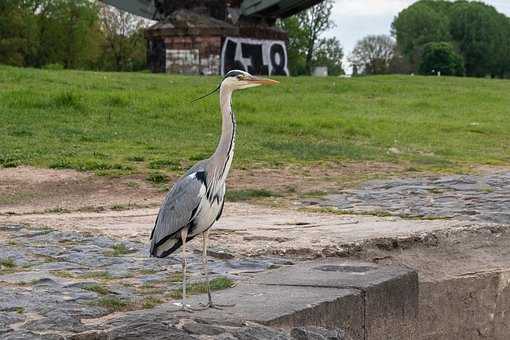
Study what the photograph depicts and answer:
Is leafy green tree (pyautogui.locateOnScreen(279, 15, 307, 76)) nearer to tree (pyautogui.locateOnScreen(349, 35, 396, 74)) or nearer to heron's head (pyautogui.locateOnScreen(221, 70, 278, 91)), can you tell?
tree (pyautogui.locateOnScreen(349, 35, 396, 74))

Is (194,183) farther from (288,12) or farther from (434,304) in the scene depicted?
(288,12)

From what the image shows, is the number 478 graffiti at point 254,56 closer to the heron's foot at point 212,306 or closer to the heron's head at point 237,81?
the heron's head at point 237,81

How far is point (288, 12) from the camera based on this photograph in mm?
42500

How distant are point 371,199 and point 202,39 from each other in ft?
91.5

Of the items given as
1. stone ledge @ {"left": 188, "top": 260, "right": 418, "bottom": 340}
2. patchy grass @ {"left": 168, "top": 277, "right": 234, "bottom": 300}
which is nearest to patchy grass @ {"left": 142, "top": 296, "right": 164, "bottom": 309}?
patchy grass @ {"left": 168, "top": 277, "right": 234, "bottom": 300}

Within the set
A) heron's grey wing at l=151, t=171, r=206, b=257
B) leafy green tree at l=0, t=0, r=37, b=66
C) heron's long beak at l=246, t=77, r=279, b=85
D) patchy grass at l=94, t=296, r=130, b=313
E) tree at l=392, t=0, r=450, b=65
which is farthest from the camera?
tree at l=392, t=0, r=450, b=65

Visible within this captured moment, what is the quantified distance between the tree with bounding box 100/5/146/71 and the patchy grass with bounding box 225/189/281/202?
51374 mm

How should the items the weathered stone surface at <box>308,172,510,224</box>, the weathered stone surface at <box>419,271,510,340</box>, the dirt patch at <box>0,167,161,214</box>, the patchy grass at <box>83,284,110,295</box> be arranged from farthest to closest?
the dirt patch at <box>0,167,161,214</box> → the weathered stone surface at <box>308,172,510,224</box> → the weathered stone surface at <box>419,271,510,340</box> → the patchy grass at <box>83,284,110,295</box>

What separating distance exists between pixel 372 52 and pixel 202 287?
89497 mm

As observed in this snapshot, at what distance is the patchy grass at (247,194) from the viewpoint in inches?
491

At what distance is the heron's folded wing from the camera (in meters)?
5.75

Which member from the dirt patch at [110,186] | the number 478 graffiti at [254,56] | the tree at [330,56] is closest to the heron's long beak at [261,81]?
the dirt patch at [110,186]

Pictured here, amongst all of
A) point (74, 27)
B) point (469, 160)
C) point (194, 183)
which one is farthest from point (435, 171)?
point (74, 27)

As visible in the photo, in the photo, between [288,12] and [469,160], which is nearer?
[469,160]
